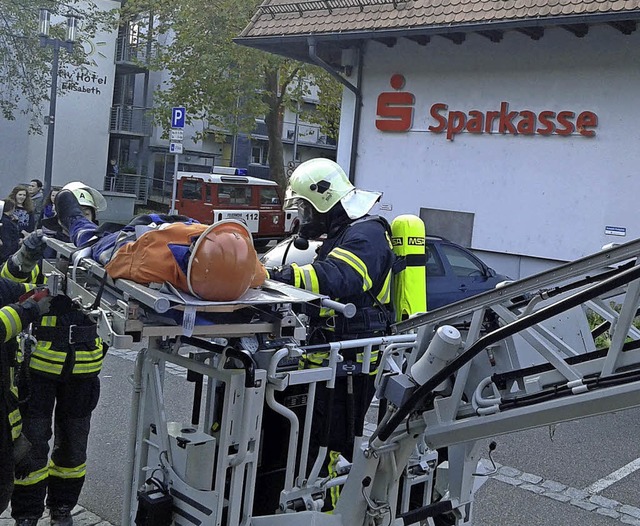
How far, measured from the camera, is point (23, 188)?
34.7 feet

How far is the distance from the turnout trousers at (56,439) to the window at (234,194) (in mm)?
15586

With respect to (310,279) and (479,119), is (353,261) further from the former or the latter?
(479,119)

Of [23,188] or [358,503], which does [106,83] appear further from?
[358,503]

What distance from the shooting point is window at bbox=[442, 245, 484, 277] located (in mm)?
10016

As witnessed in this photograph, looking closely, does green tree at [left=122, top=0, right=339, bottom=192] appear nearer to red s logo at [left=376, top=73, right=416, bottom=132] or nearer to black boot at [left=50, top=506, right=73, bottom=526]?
red s logo at [left=376, top=73, right=416, bottom=132]

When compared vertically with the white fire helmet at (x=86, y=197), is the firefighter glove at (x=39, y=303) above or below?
below

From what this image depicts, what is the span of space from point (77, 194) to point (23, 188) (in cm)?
670

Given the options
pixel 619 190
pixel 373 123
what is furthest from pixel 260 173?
pixel 619 190

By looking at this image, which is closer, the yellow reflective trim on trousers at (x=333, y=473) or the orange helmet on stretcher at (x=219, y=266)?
the orange helmet on stretcher at (x=219, y=266)

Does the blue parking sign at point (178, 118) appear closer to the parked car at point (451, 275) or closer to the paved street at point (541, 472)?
the parked car at point (451, 275)

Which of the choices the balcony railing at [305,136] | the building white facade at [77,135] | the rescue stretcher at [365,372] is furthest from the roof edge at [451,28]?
the balcony railing at [305,136]

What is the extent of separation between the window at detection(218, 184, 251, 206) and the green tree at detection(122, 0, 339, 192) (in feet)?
7.21

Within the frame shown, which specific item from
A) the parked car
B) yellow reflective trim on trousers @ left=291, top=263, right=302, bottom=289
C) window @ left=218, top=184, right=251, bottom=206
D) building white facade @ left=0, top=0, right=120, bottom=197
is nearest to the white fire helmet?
yellow reflective trim on trousers @ left=291, top=263, right=302, bottom=289

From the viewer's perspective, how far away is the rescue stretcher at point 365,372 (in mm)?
2535
